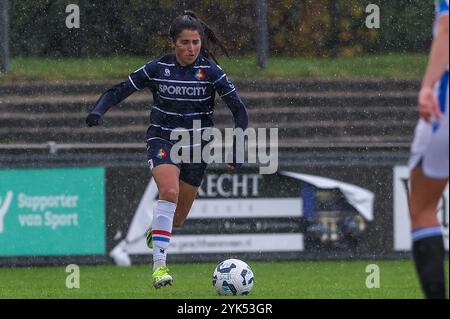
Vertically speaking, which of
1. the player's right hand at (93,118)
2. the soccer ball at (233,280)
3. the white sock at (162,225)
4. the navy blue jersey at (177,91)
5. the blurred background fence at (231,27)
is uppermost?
the blurred background fence at (231,27)

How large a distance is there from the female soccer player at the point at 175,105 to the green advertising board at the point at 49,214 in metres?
2.58

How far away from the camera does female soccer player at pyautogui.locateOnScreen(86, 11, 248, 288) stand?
7363 millimetres

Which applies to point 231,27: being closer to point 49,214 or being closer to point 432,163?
point 49,214

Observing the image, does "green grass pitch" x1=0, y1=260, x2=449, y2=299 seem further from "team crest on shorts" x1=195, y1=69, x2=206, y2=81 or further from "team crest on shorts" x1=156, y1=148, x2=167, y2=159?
"team crest on shorts" x1=195, y1=69, x2=206, y2=81

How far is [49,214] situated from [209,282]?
7.30 feet

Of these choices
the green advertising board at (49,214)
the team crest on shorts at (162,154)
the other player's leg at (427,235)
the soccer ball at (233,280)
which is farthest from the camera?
the green advertising board at (49,214)

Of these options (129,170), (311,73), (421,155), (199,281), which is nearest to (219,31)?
(311,73)

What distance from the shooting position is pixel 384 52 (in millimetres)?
11867

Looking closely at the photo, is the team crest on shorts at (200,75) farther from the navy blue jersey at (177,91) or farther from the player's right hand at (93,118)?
the player's right hand at (93,118)

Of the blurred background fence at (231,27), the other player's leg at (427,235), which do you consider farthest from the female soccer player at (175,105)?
the blurred background fence at (231,27)

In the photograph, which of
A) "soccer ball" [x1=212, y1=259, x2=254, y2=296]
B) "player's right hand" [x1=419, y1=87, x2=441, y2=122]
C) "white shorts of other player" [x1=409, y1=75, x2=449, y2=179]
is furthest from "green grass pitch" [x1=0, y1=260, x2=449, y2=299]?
"player's right hand" [x1=419, y1=87, x2=441, y2=122]

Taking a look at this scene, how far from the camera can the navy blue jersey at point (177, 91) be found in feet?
24.7

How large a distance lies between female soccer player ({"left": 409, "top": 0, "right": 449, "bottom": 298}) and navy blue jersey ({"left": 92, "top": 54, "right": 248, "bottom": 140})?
3064mm

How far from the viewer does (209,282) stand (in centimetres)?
842
